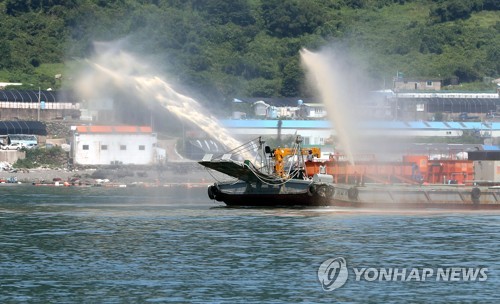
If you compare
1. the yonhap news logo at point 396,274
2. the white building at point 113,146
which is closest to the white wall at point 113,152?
the white building at point 113,146

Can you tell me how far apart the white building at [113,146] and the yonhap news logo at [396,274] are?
314 feet

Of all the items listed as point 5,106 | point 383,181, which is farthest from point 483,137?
point 383,181

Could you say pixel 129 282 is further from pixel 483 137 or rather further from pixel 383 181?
pixel 483 137

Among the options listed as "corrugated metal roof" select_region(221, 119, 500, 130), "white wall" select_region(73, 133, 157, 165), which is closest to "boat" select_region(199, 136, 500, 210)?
"white wall" select_region(73, 133, 157, 165)

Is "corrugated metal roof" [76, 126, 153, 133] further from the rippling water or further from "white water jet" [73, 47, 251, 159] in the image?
the rippling water

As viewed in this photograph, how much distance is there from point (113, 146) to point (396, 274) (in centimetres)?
9978

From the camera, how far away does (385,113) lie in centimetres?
19425

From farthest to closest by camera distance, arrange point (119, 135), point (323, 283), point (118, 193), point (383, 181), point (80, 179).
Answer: point (119, 135), point (80, 179), point (118, 193), point (383, 181), point (323, 283)

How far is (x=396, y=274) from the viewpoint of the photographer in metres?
59.6

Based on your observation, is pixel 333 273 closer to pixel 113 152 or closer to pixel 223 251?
pixel 223 251

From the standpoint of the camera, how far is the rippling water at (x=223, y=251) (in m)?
55.3

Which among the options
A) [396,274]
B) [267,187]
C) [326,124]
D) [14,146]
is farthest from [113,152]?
[396,274]

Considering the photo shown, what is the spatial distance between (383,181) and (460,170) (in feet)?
24.8

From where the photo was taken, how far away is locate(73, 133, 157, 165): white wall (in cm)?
15688
